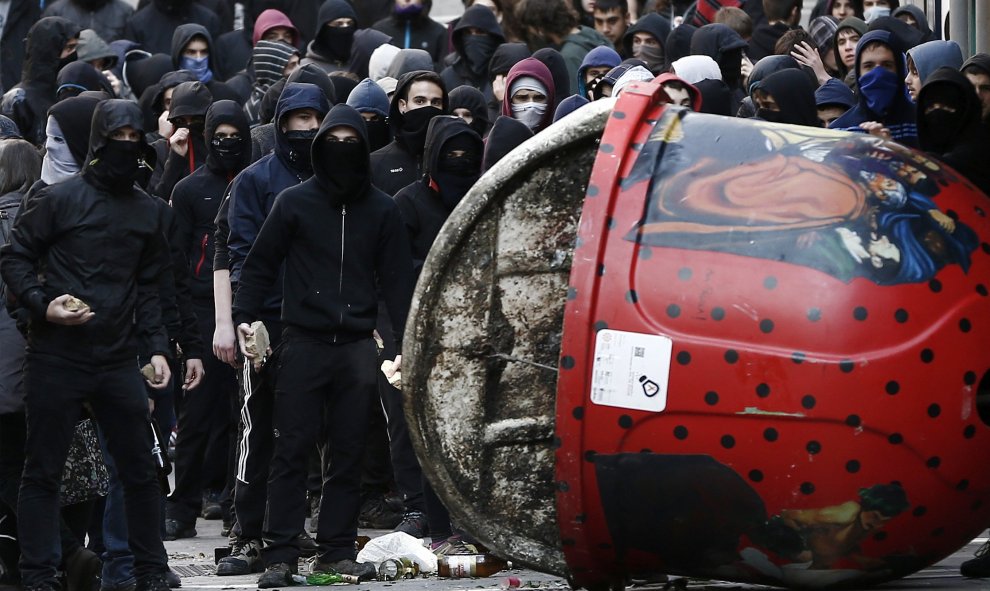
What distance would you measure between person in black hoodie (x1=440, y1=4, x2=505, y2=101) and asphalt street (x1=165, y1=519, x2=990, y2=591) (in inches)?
169

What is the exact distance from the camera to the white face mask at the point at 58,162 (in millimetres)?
8625

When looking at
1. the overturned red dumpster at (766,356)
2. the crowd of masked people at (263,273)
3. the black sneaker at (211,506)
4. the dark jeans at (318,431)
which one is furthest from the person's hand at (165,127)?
the overturned red dumpster at (766,356)

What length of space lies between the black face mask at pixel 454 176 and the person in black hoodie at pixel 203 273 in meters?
1.53

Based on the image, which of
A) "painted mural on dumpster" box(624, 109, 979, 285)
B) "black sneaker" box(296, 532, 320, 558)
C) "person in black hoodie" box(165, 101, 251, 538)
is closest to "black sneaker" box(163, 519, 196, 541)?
"person in black hoodie" box(165, 101, 251, 538)

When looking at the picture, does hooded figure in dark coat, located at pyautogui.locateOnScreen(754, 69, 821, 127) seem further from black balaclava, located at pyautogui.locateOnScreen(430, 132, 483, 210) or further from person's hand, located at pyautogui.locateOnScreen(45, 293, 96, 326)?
person's hand, located at pyautogui.locateOnScreen(45, 293, 96, 326)

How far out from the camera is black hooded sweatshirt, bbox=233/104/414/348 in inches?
330

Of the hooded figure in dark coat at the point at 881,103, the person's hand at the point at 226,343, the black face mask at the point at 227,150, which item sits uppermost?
the hooded figure in dark coat at the point at 881,103

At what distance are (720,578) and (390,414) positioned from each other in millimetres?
3298

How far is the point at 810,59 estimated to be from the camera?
11.5m

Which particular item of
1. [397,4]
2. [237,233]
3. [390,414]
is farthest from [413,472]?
[397,4]

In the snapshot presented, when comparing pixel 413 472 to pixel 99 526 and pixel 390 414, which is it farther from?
pixel 99 526

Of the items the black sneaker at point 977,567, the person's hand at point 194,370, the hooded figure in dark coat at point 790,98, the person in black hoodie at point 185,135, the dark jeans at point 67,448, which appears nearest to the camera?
the black sneaker at point 977,567

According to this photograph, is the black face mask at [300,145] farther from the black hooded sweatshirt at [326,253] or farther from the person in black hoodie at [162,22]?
the person in black hoodie at [162,22]

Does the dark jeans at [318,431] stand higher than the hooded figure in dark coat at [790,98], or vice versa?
the hooded figure in dark coat at [790,98]
